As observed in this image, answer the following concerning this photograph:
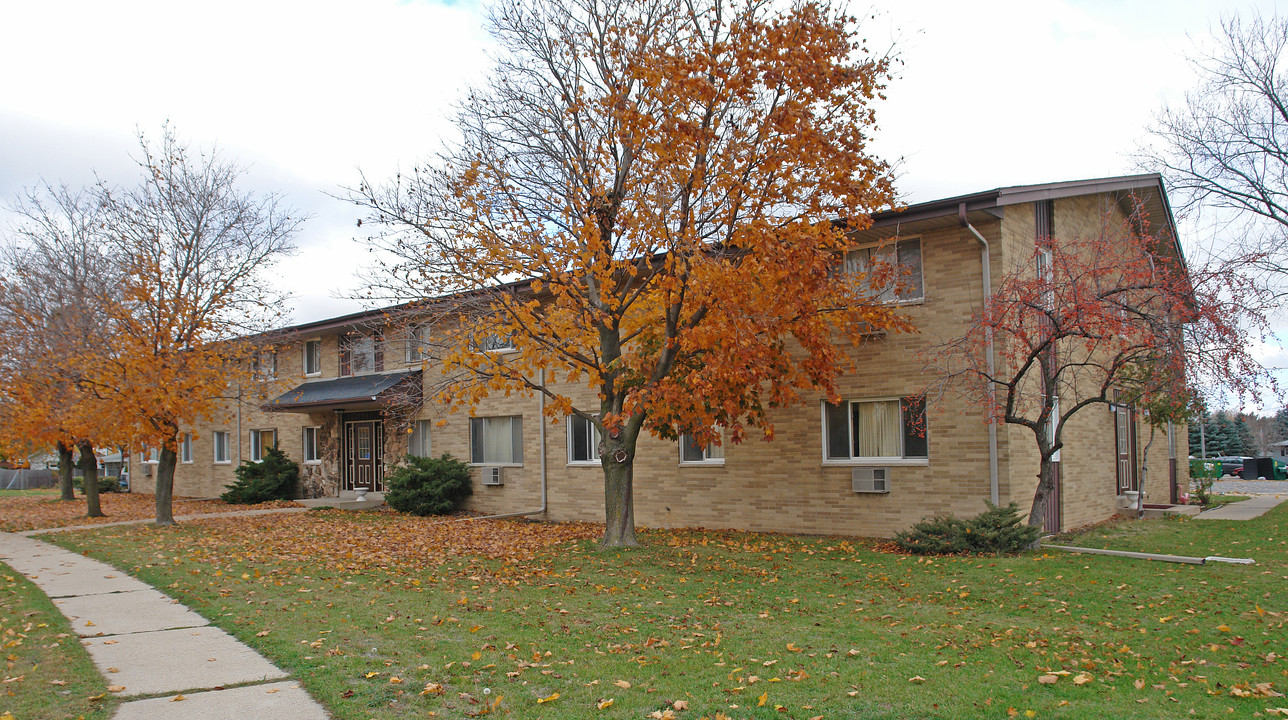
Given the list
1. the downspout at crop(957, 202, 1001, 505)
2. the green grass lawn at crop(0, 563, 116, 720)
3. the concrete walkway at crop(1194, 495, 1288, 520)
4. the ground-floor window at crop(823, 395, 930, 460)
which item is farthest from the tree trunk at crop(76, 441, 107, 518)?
the concrete walkway at crop(1194, 495, 1288, 520)

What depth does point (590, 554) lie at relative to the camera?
12992mm

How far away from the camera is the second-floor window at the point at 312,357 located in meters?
27.8

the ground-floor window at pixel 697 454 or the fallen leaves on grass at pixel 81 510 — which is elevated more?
the ground-floor window at pixel 697 454

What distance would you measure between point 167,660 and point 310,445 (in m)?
21.8

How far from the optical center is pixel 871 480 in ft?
48.4

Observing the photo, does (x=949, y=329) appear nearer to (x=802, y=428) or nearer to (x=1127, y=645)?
(x=802, y=428)

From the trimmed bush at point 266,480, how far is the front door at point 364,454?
7.00 ft

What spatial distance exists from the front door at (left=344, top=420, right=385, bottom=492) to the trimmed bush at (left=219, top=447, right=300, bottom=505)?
2.13m

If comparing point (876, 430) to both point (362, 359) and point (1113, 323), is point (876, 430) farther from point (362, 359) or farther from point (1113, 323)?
point (362, 359)

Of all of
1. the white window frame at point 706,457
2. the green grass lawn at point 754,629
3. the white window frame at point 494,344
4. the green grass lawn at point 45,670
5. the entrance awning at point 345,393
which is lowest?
the green grass lawn at point 754,629

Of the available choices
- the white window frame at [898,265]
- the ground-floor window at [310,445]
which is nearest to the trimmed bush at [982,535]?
the white window frame at [898,265]

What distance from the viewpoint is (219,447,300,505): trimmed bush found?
26328 mm

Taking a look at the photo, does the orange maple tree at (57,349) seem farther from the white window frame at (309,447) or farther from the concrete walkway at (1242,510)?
the concrete walkway at (1242,510)

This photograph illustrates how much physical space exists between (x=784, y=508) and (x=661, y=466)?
2.96 m
